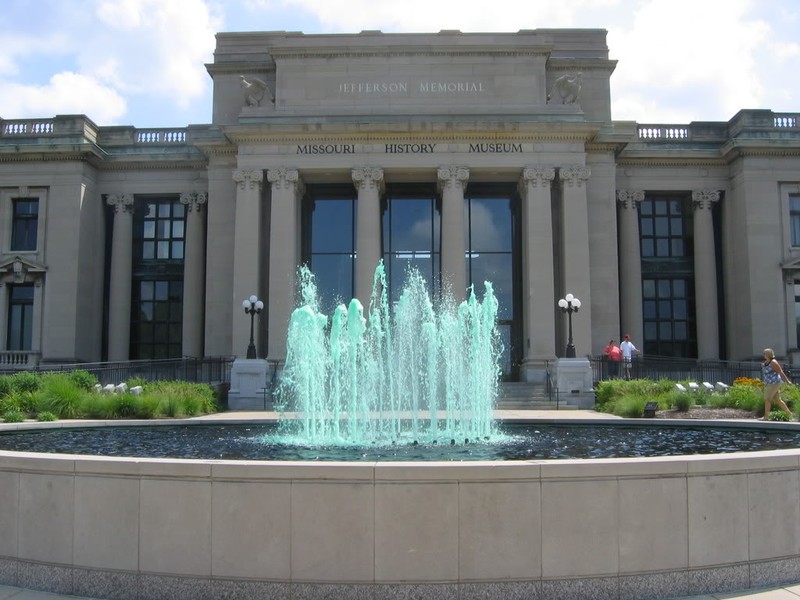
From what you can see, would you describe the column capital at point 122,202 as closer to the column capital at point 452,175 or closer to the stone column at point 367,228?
the stone column at point 367,228

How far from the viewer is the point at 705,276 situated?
37.3 meters

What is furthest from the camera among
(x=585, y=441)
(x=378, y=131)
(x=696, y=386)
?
(x=378, y=131)

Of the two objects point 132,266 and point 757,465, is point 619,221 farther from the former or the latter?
point 757,465

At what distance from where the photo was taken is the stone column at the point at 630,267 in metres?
37.1

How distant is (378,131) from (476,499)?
96.2 ft

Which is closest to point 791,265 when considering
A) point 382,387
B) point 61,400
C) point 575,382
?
point 575,382

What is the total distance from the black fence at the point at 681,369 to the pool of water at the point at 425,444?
16.1 metres

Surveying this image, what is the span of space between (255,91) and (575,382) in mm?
19153

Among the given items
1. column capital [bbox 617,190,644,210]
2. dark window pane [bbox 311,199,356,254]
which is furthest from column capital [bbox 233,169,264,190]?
column capital [bbox 617,190,644,210]

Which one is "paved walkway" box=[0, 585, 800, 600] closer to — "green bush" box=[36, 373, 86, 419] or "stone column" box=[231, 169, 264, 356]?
"green bush" box=[36, 373, 86, 419]

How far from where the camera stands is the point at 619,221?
3831cm

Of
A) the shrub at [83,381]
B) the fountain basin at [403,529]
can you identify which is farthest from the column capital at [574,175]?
the fountain basin at [403,529]

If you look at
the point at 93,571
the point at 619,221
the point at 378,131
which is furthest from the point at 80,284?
the point at 93,571

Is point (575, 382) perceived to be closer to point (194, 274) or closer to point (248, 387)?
point (248, 387)
